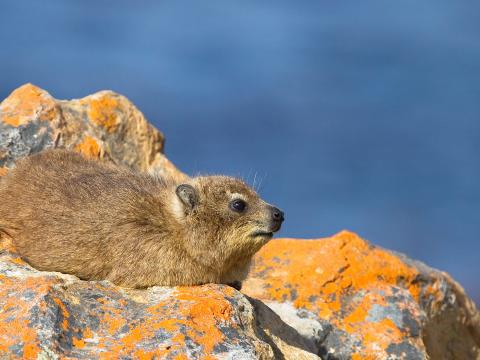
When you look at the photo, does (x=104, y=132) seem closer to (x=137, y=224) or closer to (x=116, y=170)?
(x=116, y=170)

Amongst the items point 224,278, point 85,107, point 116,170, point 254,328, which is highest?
point 85,107

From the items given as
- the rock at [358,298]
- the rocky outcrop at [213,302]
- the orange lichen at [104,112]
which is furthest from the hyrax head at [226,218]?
the orange lichen at [104,112]

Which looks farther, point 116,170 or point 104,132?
point 104,132

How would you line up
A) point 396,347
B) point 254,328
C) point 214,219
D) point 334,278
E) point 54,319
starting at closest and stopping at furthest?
point 54,319, point 254,328, point 214,219, point 396,347, point 334,278

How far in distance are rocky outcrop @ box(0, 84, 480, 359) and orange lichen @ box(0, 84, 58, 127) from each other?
0.02m

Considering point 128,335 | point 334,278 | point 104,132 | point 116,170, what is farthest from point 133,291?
point 104,132

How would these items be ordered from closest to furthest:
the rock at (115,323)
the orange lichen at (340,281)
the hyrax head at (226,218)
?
1. the rock at (115,323)
2. the hyrax head at (226,218)
3. the orange lichen at (340,281)

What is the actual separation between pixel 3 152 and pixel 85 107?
2002 mm

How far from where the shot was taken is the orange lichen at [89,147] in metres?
11.1

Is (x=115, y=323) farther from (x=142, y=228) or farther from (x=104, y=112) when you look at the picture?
(x=104, y=112)

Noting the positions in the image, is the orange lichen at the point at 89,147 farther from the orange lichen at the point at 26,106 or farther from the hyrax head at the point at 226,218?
the hyrax head at the point at 226,218

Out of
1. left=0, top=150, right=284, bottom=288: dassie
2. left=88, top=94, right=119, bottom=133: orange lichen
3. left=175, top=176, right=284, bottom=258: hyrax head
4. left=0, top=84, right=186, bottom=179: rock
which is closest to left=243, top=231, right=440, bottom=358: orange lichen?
left=0, top=150, right=284, bottom=288: dassie

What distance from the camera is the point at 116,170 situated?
941 cm

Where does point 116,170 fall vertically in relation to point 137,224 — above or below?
above
